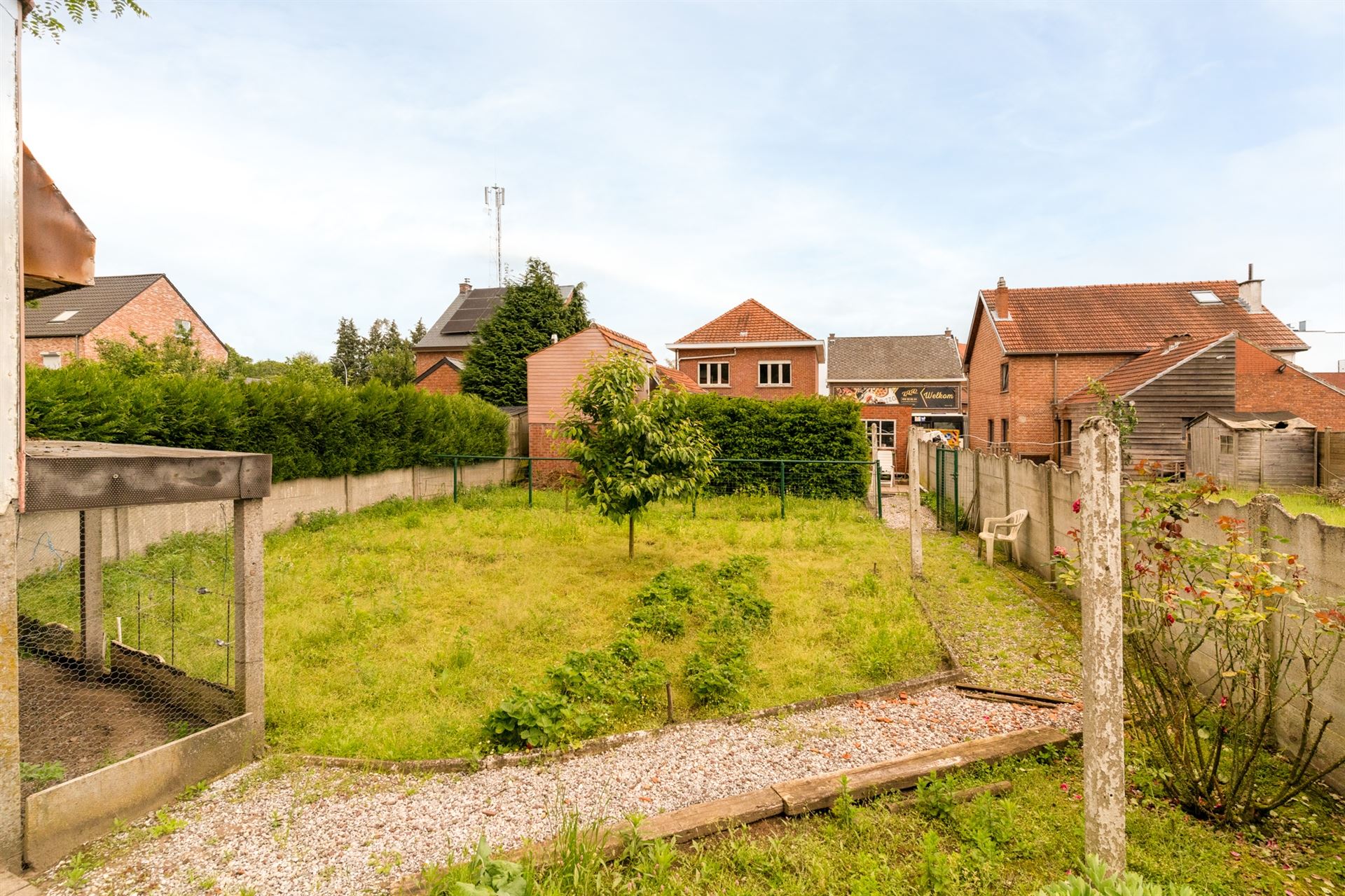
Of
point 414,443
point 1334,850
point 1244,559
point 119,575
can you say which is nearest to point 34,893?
point 1244,559

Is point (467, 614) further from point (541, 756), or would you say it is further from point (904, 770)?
point (904, 770)

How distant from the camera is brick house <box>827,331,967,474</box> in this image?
3322 cm

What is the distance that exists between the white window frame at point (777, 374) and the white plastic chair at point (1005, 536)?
1687 cm

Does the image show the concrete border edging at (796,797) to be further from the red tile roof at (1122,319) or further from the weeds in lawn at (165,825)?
the red tile roof at (1122,319)

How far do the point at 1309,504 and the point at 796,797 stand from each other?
18575mm

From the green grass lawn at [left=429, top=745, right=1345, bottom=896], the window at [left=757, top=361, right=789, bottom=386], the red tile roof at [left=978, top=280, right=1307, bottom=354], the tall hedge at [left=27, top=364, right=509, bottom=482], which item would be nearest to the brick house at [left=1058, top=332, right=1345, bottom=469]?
the red tile roof at [left=978, top=280, right=1307, bottom=354]

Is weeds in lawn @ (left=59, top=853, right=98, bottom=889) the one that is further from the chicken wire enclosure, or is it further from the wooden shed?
the wooden shed

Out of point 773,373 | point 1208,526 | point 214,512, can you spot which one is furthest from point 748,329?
point 1208,526

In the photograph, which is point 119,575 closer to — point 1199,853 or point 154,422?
point 154,422

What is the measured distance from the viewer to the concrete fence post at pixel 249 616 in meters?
4.71

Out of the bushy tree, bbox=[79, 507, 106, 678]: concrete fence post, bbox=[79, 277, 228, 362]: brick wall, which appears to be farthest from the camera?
the bushy tree

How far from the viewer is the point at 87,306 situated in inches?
1203

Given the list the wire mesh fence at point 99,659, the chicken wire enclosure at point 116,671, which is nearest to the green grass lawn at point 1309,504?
the chicken wire enclosure at point 116,671

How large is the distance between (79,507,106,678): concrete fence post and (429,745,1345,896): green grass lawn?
454 centimetres
